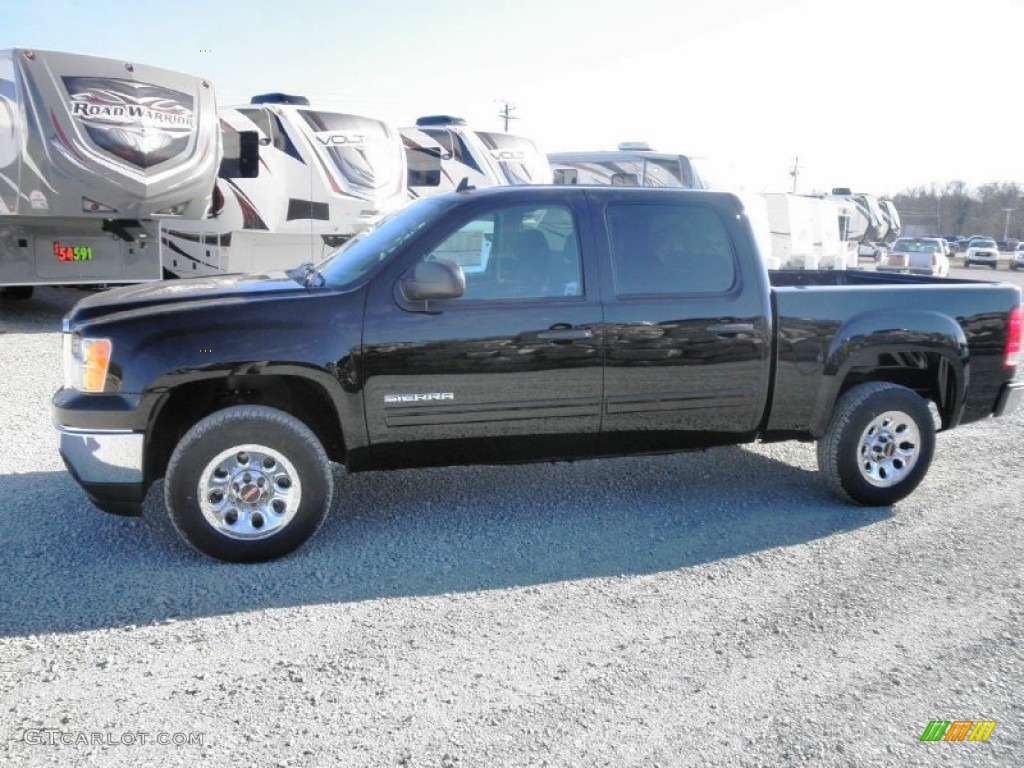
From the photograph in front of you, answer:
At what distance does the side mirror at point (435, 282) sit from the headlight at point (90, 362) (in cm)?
142

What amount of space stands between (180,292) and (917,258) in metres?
31.9

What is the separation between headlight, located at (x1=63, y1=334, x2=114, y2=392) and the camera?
407 cm

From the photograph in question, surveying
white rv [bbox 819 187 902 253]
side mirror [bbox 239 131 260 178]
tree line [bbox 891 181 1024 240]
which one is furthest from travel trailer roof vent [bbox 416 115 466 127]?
tree line [bbox 891 181 1024 240]

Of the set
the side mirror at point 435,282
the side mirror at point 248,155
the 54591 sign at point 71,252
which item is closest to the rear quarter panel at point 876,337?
the side mirror at point 435,282

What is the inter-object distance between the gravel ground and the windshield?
54.2 inches

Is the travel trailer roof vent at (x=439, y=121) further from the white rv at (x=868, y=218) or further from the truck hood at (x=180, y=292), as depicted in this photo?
the white rv at (x=868, y=218)

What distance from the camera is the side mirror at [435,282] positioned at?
426 cm

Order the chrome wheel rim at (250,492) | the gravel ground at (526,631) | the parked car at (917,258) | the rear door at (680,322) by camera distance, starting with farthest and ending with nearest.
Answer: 1. the parked car at (917,258)
2. the rear door at (680,322)
3. the chrome wheel rim at (250,492)
4. the gravel ground at (526,631)

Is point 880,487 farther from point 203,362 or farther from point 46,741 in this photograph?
point 46,741

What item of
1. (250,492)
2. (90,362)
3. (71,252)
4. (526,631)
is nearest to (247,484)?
(250,492)

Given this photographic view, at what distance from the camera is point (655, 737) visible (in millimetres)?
2922

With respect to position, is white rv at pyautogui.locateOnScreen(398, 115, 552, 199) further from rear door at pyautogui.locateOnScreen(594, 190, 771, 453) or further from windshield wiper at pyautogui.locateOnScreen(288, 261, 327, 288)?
rear door at pyautogui.locateOnScreen(594, 190, 771, 453)

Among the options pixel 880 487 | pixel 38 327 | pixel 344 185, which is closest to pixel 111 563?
pixel 880 487

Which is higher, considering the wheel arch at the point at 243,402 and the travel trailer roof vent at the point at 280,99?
the travel trailer roof vent at the point at 280,99
